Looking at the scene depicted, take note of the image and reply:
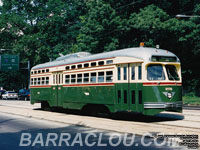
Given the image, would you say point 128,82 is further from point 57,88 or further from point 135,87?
point 57,88

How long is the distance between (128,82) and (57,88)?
707 cm

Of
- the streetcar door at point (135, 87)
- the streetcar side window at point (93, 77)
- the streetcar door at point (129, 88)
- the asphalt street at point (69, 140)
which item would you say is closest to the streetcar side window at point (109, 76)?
the streetcar door at point (129, 88)

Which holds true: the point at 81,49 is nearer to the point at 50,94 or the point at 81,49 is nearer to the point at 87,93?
the point at 50,94

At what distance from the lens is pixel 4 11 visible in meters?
52.4

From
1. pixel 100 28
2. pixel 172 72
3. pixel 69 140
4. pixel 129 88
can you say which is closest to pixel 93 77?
pixel 129 88

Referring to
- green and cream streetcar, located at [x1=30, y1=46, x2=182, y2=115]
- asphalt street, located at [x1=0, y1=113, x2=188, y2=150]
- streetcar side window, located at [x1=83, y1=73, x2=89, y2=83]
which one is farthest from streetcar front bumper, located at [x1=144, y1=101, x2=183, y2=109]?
streetcar side window, located at [x1=83, y1=73, x2=89, y2=83]

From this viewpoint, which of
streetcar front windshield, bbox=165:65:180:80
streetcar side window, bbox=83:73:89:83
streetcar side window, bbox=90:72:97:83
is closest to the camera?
streetcar front windshield, bbox=165:65:180:80

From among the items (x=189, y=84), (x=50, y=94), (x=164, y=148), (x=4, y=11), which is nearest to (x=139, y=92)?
(x=164, y=148)

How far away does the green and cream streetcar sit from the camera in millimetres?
13781

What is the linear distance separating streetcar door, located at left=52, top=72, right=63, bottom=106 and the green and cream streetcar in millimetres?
1411

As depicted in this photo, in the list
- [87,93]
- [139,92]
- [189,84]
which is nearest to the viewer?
[139,92]

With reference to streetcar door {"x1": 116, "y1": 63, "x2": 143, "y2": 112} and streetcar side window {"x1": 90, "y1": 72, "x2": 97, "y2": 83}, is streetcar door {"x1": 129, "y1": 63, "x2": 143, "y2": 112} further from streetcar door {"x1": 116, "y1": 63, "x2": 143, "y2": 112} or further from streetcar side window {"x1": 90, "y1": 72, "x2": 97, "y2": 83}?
streetcar side window {"x1": 90, "y1": 72, "x2": 97, "y2": 83}

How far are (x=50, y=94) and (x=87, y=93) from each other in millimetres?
4832

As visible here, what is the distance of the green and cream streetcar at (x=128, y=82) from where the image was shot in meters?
13.8
